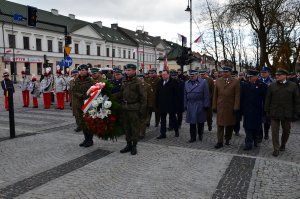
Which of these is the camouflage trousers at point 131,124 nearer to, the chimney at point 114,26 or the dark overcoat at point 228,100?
the dark overcoat at point 228,100

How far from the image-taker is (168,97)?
906cm

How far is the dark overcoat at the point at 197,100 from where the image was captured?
8.24m

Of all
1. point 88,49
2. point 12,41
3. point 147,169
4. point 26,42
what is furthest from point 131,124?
point 88,49

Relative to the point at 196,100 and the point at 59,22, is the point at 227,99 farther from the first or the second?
the point at 59,22

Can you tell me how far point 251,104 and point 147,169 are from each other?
311 cm

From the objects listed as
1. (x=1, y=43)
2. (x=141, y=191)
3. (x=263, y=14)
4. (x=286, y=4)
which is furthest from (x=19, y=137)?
(x=1, y=43)

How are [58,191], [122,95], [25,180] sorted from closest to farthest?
1. [58,191]
2. [25,180]
3. [122,95]

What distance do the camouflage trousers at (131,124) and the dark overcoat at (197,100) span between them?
1.81 metres

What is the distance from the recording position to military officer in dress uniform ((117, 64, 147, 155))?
7.05 meters

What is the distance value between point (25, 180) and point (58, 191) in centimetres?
87

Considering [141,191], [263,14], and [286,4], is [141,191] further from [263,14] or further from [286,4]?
[286,4]

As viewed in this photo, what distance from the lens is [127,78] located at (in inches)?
283

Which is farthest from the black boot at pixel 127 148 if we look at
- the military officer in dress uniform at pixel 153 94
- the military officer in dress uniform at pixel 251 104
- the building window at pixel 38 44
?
the building window at pixel 38 44

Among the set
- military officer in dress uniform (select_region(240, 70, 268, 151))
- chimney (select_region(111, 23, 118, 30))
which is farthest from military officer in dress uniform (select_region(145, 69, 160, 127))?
chimney (select_region(111, 23, 118, 30))
